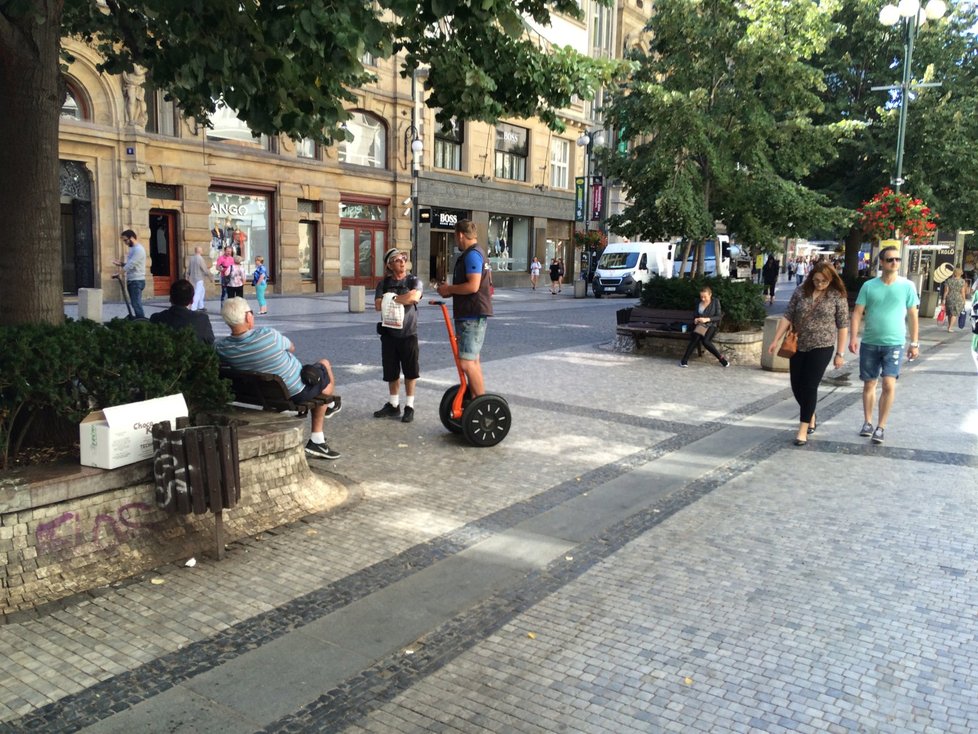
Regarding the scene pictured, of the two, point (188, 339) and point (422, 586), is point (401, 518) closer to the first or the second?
point (422, 586)

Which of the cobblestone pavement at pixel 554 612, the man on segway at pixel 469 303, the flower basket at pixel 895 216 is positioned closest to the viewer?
the cobblestone pavement at pixel 554 612

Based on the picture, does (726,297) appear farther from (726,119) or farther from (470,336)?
(470,336)

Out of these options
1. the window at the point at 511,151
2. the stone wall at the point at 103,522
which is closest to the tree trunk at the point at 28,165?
the stone wall at the point at 103,522

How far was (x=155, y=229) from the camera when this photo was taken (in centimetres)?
2378

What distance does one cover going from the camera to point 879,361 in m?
7.77

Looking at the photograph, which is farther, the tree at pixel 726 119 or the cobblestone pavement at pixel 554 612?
the tree at pixel 726 119

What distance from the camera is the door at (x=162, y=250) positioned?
77.9 feet

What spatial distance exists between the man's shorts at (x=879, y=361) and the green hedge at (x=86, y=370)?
5.95 meters

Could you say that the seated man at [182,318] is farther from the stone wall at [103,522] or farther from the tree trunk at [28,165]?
the stone wall at [103,522]

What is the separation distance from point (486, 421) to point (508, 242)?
3217 centimetres

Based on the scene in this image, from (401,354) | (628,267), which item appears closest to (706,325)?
(401,354)

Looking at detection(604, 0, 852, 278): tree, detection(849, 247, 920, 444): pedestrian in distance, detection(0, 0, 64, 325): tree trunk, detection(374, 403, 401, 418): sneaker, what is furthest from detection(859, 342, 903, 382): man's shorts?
detection(0, 0, 64, 325): tree trunk

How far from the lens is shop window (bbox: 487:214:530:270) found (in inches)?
1478

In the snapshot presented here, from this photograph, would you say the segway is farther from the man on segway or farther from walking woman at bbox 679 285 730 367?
walking woman at bbox 679 285 730 367
